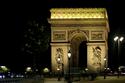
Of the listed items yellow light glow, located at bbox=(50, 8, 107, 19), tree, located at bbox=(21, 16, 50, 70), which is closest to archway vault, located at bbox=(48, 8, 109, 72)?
yellow light glow, located at bbox=(50, 8, 107, 19)

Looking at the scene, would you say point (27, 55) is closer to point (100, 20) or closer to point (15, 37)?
point (15, 37)

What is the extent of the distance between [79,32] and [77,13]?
2675 millimetres

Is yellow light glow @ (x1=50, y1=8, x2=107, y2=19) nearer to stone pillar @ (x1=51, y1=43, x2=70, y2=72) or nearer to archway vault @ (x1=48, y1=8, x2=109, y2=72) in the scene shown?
archway vault @ (x1=48, y1=8, x2=109, y2=72)

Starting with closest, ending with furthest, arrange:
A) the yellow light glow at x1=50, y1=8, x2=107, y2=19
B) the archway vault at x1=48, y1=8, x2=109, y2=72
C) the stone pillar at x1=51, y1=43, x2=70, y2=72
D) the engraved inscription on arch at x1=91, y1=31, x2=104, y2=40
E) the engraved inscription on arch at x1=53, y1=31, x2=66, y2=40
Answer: the engraved inscription on arch at x1=91, y1=31, x2=104, y2=40, the archway vault at x1=48, y1=8, x2=109, y2=72, the stone pillar at x1=51, y1=43, x2=70, y2=72, the yellow light glow at x1=50, y1=8, x2=107, y2=19, the engraved inscription on arch at x1=53, y1=31, x2=66, y2=40

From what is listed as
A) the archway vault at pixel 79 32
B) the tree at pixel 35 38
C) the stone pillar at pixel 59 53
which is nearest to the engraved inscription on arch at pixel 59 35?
the archway vault at pixel 79 32

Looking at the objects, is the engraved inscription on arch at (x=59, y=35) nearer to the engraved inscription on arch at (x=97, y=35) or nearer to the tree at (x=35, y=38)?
the engraved inscription on arch at (x=97, y=35)

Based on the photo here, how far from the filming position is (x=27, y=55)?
276 feet

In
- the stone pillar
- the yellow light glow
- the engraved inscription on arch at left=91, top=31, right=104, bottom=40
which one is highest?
the yellow light glow

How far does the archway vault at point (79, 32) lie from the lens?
242 feet

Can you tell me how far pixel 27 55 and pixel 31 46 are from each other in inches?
208

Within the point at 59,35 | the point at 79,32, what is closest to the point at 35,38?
the point at 59,35

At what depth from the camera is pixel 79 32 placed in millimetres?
74750

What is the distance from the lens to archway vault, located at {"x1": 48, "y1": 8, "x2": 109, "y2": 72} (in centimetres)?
7381

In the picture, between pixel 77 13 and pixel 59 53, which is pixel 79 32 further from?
pixel 59 53
